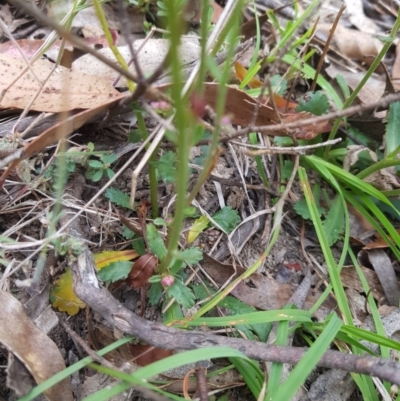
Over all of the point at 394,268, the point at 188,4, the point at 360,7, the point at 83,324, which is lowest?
the point at 83,324

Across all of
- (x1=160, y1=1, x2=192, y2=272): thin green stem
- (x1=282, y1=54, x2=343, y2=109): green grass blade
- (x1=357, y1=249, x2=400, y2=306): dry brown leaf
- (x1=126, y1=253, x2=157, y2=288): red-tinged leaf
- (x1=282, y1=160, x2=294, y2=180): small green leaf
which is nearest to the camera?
(x1=160, y1=1, x2=192, y2=272): thin green stem

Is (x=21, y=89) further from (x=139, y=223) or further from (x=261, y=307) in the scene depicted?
(x=261, y=307)

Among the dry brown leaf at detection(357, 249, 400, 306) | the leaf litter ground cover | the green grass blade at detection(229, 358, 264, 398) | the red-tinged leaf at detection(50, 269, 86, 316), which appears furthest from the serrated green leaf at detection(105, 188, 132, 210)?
the dry brown leaf at detection(357, 249, 400, 306)

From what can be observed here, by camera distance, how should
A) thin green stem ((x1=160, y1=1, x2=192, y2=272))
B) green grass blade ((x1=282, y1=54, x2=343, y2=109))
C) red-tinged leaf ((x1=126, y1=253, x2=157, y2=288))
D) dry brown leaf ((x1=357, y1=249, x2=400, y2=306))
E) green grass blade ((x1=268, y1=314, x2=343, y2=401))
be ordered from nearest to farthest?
thin green stem ((x1=160, y1=1, x2=192, y2=272)) → green grass blade ((x1=268, y1=314, x2=343, y2=401)) → red-tinged leaf ((x1=126, y1=253, x2=157, y2=288)) → dry brown leaf ((x1=357, y1=249, x2=400, y2=306)) → green grass blade ((x1=282, y1=54, x2=343, y2=109))

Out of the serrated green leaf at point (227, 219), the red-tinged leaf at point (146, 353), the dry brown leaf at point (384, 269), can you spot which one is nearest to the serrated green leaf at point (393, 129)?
the dry brown leaf at point (384, 269)

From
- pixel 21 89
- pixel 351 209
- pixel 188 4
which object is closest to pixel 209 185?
pixel 351 209

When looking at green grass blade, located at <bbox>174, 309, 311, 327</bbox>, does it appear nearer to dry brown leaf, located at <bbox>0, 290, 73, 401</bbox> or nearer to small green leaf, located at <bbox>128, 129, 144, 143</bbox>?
dry brown leaf, located at <bbox>0, 290, 73, 401</bbox>

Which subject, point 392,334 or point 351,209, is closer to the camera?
point 392,334
